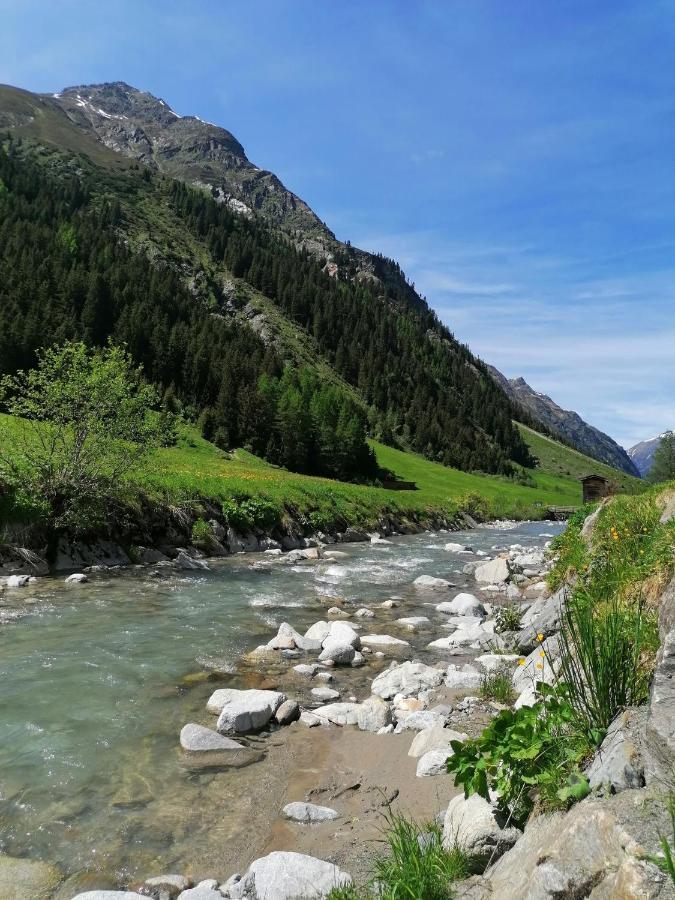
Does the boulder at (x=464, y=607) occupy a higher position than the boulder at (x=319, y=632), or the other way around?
the boulder at (x=464, y=607)

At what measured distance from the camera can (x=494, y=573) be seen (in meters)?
23.7

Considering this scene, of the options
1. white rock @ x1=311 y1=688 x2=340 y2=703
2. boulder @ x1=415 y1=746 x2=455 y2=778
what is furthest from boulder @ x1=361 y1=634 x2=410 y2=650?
boulder @ x1=415 y1=746 x2=455 y2=778

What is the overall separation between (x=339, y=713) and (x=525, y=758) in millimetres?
4667

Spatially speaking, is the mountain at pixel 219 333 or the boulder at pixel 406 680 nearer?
the boulder at pixel 406 680

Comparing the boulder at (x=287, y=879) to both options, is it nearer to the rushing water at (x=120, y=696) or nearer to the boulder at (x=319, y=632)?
the rushing water at (x=120, y=696)

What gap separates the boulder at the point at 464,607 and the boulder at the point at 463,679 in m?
6.11

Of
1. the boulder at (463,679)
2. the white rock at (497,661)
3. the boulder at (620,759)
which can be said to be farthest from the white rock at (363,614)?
the boulder at (620,759)

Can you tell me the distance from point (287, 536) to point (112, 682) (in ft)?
72.6

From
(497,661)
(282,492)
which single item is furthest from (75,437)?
(497,661)

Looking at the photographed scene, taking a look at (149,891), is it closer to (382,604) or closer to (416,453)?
(382,604)

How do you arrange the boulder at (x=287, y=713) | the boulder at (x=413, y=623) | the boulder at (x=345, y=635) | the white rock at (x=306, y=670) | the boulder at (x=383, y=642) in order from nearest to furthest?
the boulder at (x=287, y=713) → the white rock at (x=306, y=670) → the boulder at (x=345, y=635) → the boulder at (x=383, y=642) → the boulder at (x=413, y=623)

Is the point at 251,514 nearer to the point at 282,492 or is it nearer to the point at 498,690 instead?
the point at 282,492

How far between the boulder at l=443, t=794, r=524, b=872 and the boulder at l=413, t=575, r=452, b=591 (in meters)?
16.5

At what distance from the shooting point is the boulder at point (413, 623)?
14.5 metres
